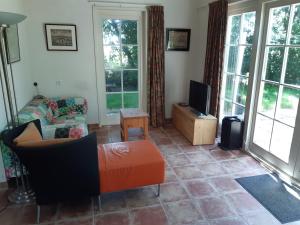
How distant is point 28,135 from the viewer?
2238mm

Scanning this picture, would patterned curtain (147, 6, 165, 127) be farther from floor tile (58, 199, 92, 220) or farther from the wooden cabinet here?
floor tile (58, 199, 92, 220)

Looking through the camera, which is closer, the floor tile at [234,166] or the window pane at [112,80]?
the floor tile at [234,166]

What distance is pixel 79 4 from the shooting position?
4117mm

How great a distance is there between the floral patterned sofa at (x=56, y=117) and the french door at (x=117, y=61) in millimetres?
674

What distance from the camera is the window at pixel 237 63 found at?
11.5 ft

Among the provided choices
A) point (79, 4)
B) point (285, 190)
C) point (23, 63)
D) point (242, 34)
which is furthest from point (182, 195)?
point (79, 4)

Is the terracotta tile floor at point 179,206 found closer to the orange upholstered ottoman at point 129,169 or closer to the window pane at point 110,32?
the orange upholstered ottoman at point 129,169

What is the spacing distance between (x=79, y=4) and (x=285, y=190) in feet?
13.6

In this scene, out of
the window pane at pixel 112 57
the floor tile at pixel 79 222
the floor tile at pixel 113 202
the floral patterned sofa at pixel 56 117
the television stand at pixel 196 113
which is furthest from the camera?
the window pane at pixel 112 57

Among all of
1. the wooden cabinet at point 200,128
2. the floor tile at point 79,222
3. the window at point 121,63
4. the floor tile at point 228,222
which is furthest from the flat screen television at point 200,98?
the floor tile at point 79,222

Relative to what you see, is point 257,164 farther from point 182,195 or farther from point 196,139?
point 182,195

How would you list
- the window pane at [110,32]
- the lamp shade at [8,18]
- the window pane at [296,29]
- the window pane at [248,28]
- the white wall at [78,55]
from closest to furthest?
the lamp shade at [8,18] < the window pane at [296,29] < the window pane at [248,28] < the white wall at [78,55] < the window pane at [110,32]

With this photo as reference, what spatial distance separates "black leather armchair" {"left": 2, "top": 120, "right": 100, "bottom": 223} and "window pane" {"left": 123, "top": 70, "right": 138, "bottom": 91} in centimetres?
270

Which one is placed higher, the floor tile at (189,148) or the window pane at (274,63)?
the window pane at (274,63)
